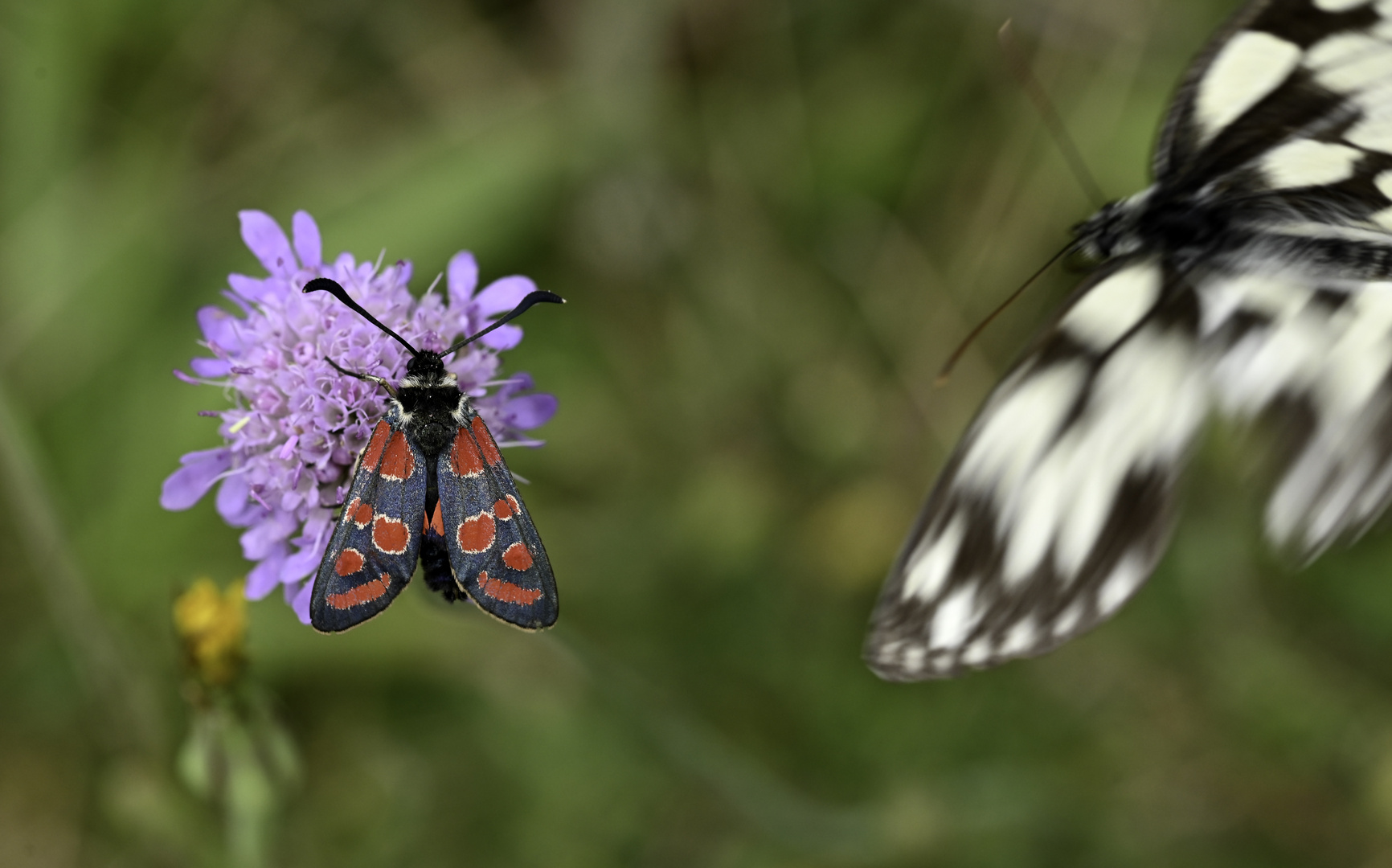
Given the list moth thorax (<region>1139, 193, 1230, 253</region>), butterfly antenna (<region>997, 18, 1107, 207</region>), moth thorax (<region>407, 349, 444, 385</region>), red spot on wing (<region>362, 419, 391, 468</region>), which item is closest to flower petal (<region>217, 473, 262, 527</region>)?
red spot on wing (<region>362, 419, 391, 468</region>)

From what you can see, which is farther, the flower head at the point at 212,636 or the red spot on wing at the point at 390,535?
the flower head at the point at 212,636

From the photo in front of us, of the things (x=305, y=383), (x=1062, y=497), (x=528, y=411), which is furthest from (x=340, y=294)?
(x=1062, y=497)

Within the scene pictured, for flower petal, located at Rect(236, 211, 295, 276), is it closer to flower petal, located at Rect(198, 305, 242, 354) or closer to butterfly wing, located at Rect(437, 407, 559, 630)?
flower petal, located at Rect(198, 305, 242, 354)

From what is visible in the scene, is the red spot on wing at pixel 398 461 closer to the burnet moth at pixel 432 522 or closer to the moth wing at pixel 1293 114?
the burnet moth at pixel 432 522

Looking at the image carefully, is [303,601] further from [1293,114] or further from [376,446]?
[1293,114]

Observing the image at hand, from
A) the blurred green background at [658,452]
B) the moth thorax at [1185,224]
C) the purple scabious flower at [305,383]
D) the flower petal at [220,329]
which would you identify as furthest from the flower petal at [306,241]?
the moth thorax at [1185,224]

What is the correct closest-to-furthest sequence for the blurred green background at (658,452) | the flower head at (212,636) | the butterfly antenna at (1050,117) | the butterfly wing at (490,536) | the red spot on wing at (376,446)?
the butterfly wing at (490,536) → the red spot on wing at (376,446) → the flower head at (212,636) → the blurred green background at (658,452) → the butterfly antenna at (1050,117)
